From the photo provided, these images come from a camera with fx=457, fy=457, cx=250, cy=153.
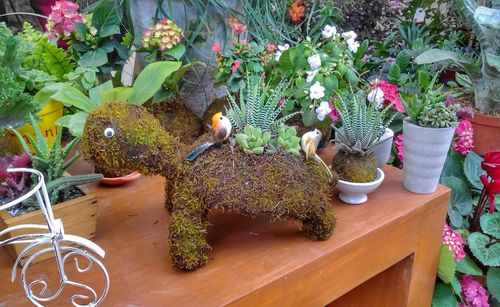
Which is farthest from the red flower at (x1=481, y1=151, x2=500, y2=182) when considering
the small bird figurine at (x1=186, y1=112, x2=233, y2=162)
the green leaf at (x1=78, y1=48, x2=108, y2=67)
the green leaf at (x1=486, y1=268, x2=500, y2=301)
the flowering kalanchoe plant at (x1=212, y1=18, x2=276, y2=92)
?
the green leaf at (x1=78, y1=48, x2=108, y2=67)

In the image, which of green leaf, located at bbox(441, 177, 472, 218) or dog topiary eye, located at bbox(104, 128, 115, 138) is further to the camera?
green leaf, located at bbox(441, 177, 472, 218)

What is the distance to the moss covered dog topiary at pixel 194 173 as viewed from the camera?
0.59 metres

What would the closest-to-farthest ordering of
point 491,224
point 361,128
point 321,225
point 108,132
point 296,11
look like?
point 108,132 → point 321,225 → point 361,128 → point 491,224 → point 296,11

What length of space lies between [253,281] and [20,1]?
1.72m

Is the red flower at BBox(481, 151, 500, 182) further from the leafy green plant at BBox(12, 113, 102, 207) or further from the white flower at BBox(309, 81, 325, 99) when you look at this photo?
the leafy green plant at BBox(12, 113, 102, 207)

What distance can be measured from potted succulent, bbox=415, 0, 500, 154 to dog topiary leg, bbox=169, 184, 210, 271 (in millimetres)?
880

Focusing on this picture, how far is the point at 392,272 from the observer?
3.01 ft

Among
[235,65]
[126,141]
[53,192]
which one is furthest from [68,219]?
[235,65]

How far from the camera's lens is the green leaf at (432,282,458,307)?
1018mm

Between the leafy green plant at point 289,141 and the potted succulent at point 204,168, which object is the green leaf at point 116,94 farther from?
the leafy green plant at point 289,141

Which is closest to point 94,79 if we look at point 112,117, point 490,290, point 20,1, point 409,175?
point 112,117

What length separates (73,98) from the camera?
82 centimetres

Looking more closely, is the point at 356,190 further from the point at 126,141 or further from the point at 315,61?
the point at 126,141

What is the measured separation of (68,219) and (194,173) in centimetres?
20
